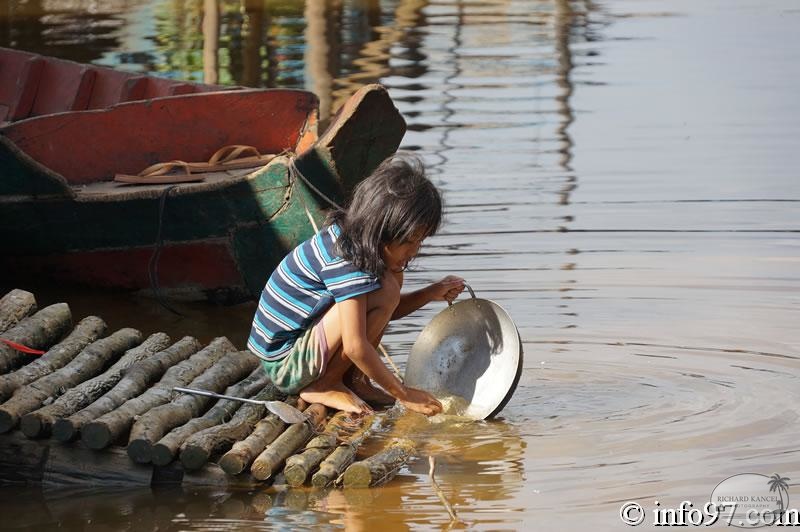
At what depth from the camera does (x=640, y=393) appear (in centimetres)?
545

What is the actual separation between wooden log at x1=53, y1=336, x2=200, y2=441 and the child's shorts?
467mm

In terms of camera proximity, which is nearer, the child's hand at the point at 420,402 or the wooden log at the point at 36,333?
the child's hand at the point at 420,402

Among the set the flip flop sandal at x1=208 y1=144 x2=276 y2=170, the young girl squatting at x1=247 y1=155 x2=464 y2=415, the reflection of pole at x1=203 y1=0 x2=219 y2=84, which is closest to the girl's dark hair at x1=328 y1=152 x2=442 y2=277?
the young girl squatting at x1=247 y1=155 x2=464 y2=415

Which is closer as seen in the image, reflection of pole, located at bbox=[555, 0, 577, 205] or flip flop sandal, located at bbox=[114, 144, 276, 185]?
flip flop sandal, located at bbox=[114, 144, 276, 185]

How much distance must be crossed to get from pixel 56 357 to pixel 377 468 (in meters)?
1.47

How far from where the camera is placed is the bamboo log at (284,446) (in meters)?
4.43

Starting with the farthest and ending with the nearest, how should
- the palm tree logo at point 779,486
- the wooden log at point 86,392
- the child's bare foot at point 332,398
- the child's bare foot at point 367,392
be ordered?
1. the child's bare foot at point 367,392
2. the child's bare foot at point 332,398
3. the wooden log at point 86,392
4. the palm tree logo at point 779,486

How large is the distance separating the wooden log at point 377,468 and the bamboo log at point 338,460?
0.16 ft

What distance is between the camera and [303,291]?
191 inches

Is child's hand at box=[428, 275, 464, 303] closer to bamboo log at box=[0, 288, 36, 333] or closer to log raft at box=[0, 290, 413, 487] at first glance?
log raft at box=[0, 290, 413, 487]

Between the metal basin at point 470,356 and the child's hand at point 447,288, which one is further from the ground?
the child's hand at point 447,288

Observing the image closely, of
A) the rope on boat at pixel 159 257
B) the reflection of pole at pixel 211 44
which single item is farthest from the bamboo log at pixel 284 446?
the reflection of pole at pixel 211 44

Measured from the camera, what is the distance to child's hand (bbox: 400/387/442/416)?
16.0 feet

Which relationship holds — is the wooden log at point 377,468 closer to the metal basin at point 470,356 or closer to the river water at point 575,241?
the river water at point 575,241
